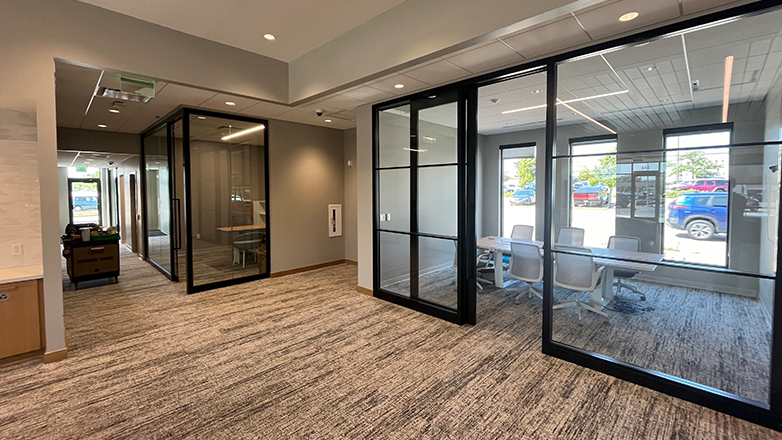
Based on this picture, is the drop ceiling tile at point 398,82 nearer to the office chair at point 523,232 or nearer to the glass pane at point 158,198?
the office chair at point 523,232

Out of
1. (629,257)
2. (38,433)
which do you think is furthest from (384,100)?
(38,433)

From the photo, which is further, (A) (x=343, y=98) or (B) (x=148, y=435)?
(A) (x=343, y=98)

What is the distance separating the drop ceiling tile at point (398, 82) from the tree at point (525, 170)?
438cm

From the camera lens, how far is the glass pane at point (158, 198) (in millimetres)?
6180

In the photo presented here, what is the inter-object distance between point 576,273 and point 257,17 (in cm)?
428

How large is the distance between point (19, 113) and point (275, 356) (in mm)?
3432

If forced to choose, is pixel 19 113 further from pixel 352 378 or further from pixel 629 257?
pixel 629 257

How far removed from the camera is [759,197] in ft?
7.78

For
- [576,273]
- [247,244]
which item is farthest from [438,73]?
[247,244]

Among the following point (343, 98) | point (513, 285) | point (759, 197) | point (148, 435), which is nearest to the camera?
point (148, 435)

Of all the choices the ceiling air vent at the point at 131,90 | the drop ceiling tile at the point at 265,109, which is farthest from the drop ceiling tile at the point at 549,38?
the ceiling air vent at the point at 131,90

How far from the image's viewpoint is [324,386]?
2.78 metres

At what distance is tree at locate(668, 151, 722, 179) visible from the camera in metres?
2.52

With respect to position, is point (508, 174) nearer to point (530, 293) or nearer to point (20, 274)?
point (530, 293)
